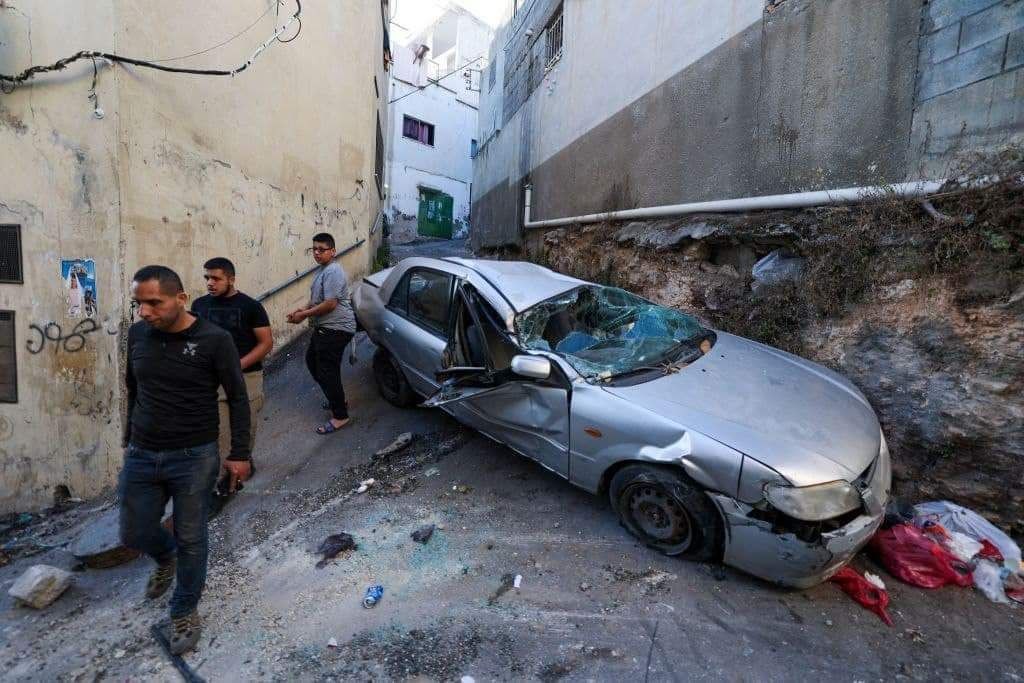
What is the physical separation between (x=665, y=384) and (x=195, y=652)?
2.72 m

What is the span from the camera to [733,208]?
16.9ft

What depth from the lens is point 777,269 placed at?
15.5ft

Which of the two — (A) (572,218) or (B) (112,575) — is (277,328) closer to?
(B) (112,575)

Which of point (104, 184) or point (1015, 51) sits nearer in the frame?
point (1015, 51)

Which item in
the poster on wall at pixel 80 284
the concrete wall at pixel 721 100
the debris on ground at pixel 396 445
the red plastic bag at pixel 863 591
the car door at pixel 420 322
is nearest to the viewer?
the red plastic bag at pixel 863 591

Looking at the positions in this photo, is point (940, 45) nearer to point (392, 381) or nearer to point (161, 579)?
point (392, 381)

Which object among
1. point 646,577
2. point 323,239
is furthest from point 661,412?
point 323,239

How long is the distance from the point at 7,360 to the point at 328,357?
10.2 ft

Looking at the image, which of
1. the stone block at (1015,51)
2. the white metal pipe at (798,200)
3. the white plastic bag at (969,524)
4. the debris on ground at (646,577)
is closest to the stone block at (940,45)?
the stone block at (1015,51)

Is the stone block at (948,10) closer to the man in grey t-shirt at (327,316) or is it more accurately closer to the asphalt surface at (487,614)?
the asphalt surface at (487,614)

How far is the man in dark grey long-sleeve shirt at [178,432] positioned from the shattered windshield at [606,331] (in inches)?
71.0

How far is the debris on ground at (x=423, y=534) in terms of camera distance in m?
3.26

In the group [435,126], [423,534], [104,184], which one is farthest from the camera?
[435,126]

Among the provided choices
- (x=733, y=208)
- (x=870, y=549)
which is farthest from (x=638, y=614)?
(x=733, y=208)
